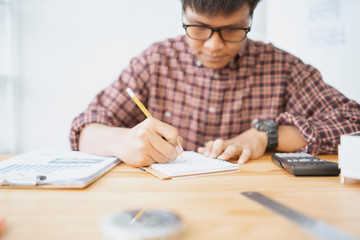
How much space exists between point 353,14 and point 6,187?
5.70 feet

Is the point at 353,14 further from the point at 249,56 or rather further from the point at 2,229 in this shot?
the point at 2,229

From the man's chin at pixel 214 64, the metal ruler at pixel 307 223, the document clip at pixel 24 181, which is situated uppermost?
the man's chin at pixel 214 64

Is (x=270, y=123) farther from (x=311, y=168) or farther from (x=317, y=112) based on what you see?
(x=311, y=168)

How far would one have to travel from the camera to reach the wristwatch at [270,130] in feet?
2.89

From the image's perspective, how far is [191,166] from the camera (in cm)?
61

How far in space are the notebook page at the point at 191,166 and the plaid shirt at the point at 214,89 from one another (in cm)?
48

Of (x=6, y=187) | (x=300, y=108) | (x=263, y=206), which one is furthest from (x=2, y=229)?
(x=300, y=108)

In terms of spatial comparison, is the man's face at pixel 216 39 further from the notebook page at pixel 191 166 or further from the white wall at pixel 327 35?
the white wall at pixel 327 35

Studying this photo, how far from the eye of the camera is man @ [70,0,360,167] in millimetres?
866

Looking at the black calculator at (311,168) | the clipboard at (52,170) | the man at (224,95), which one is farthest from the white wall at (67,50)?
the black calculator at (311,168)

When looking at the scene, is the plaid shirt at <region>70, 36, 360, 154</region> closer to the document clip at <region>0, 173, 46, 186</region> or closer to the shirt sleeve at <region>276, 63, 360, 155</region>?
the shirt sleeve at <region>276, 63, 360, 155</region>

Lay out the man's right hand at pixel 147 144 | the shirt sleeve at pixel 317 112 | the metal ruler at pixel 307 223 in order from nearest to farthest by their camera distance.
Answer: the metal ruler at pixel 307 223
the man's right hand at pixel 147 144
the shirt sleeve at pixel 317 112

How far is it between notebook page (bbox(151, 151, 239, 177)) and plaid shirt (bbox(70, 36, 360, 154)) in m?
0.48

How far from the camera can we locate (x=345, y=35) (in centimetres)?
150
